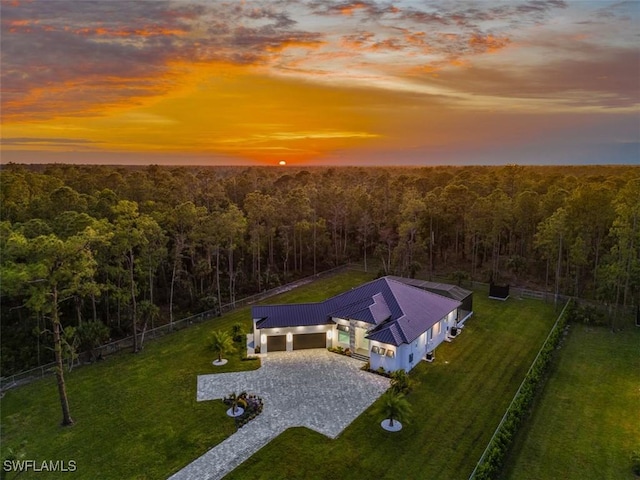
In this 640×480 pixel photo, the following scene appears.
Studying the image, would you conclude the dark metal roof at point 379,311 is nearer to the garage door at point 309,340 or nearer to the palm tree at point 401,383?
the garage door at point 309,340

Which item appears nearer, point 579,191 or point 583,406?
point 583,406

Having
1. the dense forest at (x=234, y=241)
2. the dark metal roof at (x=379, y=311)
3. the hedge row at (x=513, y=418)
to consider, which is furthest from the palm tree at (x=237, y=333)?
the hedge row at (x=513, y=418)

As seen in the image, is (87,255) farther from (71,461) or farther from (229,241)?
(229,241)

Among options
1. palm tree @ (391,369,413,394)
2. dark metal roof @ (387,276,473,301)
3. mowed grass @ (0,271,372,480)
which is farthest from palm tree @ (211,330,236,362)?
dark metal roof @ (387,276,473,301)

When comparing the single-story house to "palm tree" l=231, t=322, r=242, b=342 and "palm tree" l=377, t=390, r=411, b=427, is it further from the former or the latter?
"palm tree" l=377, t=390, r=411, b=427

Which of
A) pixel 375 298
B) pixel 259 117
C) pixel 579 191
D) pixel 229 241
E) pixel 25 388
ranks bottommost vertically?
pixel 25 388

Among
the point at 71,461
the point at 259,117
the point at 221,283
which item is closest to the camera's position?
the point at 71,461

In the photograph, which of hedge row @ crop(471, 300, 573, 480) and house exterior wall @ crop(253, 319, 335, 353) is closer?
hedge row @ crop(471, 300, 573, 480)

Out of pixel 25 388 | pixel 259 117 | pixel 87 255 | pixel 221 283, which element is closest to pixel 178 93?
pixel 259 117
